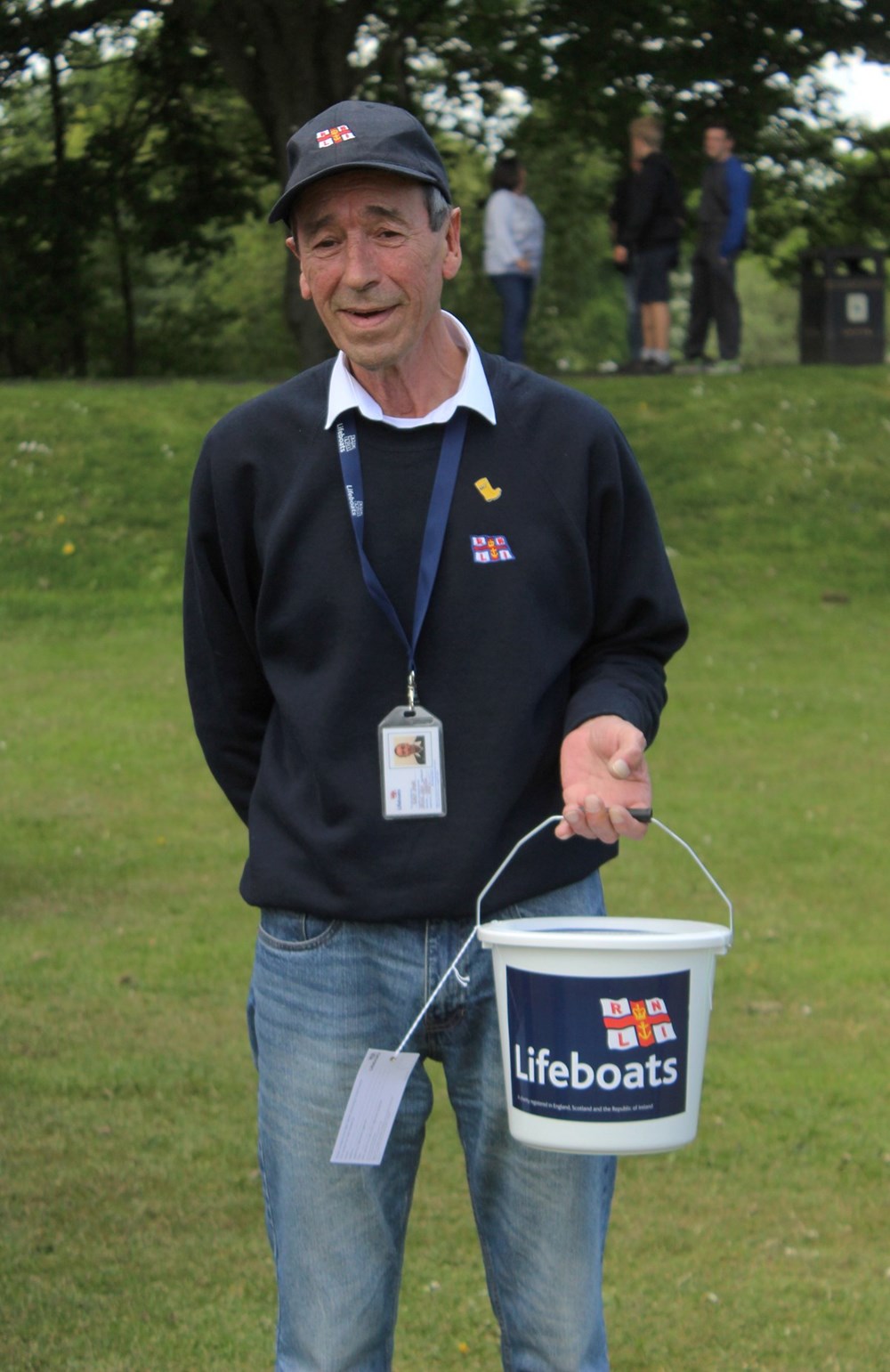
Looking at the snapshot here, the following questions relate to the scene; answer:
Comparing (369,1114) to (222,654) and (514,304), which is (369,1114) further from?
(514,304)

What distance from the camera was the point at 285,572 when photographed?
9.42 feet

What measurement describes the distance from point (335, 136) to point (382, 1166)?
1.52 m

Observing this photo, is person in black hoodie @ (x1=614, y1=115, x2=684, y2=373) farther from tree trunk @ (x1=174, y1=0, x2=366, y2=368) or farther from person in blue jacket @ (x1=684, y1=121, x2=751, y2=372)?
tree trunk @ (x1=174, y1=0, x2=366, y2=368)

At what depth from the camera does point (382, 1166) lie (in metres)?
2.86

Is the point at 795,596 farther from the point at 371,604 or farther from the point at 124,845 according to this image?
the point at 371,604

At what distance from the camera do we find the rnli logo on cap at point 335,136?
2.78m

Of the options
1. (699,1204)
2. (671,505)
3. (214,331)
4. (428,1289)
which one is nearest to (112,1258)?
(428,1289)

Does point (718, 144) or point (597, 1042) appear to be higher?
point (718, 144)

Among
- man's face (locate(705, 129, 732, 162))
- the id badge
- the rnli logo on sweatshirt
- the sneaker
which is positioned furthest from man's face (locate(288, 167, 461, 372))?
the sneaker

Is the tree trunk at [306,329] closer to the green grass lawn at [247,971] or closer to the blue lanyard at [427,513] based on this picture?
the green grass lawn at [247,971]

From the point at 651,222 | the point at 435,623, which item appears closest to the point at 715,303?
the point at 651,222

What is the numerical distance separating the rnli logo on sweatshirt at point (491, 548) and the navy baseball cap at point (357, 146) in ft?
1.76

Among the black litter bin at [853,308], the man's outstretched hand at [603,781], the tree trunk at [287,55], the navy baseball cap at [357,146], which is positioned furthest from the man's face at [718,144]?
the man's outstretched hand at [603,781]

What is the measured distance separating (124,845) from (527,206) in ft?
33.6
